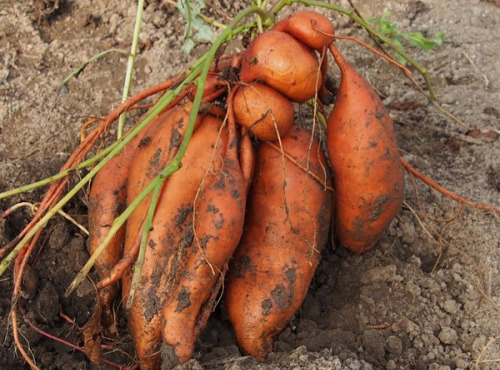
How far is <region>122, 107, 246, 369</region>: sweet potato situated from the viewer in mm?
1619

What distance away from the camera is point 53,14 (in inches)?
110

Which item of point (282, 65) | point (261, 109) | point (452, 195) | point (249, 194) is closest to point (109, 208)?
point (249, 194)

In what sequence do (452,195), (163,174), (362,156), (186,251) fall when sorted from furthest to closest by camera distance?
1. (452,195)
2. (362,156)
3. (186,251)
4. (163,174)

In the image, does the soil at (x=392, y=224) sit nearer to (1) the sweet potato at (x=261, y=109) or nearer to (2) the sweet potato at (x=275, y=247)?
(2) the sweet potato at (x=275, y=247)

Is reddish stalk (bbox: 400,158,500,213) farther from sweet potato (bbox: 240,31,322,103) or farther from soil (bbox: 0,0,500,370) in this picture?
sweet potato (bbox: 240,31,322,103)

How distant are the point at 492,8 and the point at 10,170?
92.4 inches

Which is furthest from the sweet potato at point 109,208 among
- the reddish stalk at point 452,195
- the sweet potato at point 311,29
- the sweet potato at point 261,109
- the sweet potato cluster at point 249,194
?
the reddish stalk at point 452,195

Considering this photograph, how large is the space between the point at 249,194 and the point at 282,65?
393mm

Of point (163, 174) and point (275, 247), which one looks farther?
point (275, 247)

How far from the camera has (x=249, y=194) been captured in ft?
6.01


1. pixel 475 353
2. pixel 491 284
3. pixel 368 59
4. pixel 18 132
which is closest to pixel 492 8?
pixel 368 59

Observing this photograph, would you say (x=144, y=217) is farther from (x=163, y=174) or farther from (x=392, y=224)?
(x=392, y=224)

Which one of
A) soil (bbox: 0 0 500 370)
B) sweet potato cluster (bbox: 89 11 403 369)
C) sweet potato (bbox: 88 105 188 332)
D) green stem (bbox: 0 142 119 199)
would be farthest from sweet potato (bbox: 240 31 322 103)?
soil (bbox: 0 0 500 370)

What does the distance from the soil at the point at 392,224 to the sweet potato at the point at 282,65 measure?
0.56 metres
